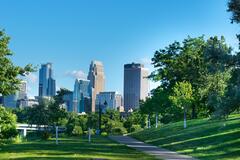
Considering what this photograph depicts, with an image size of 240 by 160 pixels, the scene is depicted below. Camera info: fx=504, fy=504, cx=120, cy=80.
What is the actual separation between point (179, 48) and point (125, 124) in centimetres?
3571

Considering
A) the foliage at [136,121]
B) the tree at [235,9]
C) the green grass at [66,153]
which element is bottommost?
the green grass at [66,153]

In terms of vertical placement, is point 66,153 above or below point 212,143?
below

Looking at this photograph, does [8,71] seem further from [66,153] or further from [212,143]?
[212,143]

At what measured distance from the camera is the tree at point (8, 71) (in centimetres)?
2858

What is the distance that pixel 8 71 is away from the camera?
28.9 metres

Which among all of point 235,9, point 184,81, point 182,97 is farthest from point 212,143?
point 184,81

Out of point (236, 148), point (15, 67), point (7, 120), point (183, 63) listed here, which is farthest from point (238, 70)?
point (183, 63)

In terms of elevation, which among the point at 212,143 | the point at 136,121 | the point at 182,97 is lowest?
the point at 212,143

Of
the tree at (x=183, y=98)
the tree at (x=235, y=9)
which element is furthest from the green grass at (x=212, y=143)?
the tree at (x=183, y=98)

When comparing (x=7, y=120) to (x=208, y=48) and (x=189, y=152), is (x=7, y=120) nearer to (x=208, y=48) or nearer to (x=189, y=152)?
(x=189, y=152)

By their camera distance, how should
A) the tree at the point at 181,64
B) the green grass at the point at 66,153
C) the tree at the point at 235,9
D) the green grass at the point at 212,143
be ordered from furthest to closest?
the tree at the point at 181,64 < the green grass at the point at 212,143 < the green grass at the point at 66,153 < the tree at the point at 235,9

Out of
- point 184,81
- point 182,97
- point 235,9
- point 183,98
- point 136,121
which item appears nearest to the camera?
point 235,9

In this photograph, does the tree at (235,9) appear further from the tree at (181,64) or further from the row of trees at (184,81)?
the tree at (181,64)

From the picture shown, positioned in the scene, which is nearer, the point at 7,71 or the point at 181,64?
the point at 7,71
